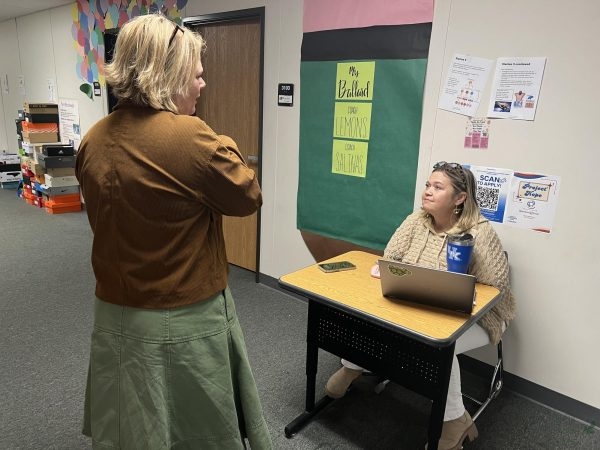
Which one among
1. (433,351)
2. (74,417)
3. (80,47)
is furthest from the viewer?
(80,47)

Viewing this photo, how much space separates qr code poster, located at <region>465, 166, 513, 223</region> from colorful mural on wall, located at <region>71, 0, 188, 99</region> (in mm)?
3199

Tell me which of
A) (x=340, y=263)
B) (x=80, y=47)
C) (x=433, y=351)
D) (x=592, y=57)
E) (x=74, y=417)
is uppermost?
(x=80, y=47)

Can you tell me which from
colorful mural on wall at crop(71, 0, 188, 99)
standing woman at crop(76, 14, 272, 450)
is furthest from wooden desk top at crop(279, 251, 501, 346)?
colorful mural on wall at crop(71, 0, 188, 99)

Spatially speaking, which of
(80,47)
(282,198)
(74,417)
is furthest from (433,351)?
(80,47)

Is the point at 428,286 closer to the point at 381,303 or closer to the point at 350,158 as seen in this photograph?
the point at 381,303

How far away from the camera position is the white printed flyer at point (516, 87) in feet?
6.33

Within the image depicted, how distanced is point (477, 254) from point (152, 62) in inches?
55.3

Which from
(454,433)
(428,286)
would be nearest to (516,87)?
(428,286)

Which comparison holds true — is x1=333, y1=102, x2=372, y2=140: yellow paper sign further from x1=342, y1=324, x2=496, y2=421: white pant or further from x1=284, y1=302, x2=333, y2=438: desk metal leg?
x1=342, y1=324, x2=496, y2=421: white pant

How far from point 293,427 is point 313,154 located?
5.39 feet

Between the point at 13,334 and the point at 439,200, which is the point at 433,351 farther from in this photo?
the point at 13,334

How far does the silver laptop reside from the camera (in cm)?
141

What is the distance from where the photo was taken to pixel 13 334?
258 centimetres

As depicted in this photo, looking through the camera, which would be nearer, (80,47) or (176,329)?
(176,329)
